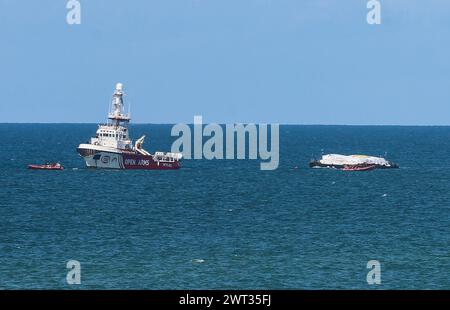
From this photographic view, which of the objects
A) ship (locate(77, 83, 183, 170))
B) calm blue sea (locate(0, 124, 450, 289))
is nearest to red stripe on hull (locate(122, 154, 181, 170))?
ship (locate(77, 83, 183, 170))

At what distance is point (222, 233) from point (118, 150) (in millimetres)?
89092

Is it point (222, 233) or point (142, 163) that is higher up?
point (142, 163)

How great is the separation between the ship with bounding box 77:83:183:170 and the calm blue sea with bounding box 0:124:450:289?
11.0 m

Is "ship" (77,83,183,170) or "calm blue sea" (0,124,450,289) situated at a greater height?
"ship" (77,83,183,170)

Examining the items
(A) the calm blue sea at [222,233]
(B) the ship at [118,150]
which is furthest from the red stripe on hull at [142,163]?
(A) the calm blue sea at [222,233]

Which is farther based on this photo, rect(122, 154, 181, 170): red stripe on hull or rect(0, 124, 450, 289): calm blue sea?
rect(122, 154, 181, 170): red stripe on hull

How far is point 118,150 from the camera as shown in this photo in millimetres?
175000

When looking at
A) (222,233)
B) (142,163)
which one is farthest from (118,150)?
(222,233)

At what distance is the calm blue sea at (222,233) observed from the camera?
6419 centimetres

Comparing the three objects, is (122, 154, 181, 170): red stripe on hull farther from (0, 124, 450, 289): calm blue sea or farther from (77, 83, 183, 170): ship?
(0, 124, 450, 289): calm blue sea

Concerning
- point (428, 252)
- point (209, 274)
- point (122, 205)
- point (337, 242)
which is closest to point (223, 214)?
point (122, 205)

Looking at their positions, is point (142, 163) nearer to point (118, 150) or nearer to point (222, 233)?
point (118, 150)

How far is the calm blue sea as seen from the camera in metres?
64.2

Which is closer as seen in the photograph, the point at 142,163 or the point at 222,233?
the point at 222,233
